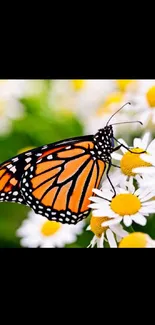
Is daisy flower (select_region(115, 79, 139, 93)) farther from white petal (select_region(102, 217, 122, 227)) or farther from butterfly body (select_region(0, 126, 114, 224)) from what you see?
white petal (select_region(102, 217, 122, 227))

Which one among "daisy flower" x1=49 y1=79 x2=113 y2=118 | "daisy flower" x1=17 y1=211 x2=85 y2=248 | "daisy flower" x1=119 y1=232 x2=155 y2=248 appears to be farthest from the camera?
"daisy flower" x1=49 y1=79 x2=113 y2=118

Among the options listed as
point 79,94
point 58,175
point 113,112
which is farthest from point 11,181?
point 79,94

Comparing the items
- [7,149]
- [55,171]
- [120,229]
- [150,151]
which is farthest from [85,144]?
[7,149]

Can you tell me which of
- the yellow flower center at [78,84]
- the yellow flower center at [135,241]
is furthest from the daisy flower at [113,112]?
the yellow flower center at [135,241]

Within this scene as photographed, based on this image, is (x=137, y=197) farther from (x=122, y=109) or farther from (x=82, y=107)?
(x=82, y=107)

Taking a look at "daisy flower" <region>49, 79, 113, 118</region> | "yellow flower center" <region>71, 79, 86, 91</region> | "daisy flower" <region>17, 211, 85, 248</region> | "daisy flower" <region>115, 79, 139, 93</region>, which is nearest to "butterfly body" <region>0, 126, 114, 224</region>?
"daisy flower" <region>17, 211, 85, 248</region>
